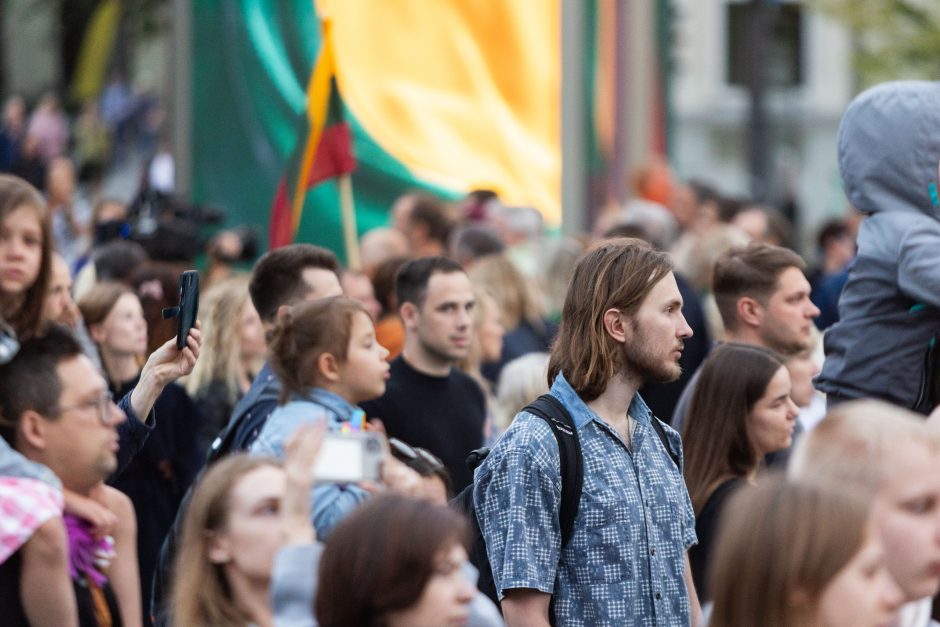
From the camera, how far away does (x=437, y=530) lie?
11.4ft

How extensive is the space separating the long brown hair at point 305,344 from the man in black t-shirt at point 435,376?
133cm

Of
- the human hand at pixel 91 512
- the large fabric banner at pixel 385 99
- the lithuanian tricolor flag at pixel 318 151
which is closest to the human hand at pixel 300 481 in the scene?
the human hand at pixel 91 512

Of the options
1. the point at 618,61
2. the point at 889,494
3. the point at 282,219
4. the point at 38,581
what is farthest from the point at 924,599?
the point at 618,61

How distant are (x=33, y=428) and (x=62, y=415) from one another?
3.1 inches

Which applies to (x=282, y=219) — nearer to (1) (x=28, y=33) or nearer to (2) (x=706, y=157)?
(1) (x=28, y=33)

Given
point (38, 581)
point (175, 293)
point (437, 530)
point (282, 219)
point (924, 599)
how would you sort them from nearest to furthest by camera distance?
point (437, 530), point (924, 599), point (38, 581), point (175, 293), point (282, 219)

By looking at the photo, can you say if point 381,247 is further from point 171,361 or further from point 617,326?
point 617,326

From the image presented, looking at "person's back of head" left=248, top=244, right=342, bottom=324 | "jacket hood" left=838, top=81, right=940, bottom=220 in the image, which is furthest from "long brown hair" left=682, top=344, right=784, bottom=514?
"person's back of head" left=248, top=244, right=342, bottom=324

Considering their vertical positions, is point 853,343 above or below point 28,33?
above

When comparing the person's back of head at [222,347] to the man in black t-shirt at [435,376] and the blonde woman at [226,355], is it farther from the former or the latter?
the man in black t-shirt at [435,376]

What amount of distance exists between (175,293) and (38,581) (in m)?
4.41

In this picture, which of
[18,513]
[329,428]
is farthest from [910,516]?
[18,513]

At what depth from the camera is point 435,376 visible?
7312 millimetres

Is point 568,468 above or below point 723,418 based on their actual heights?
above
